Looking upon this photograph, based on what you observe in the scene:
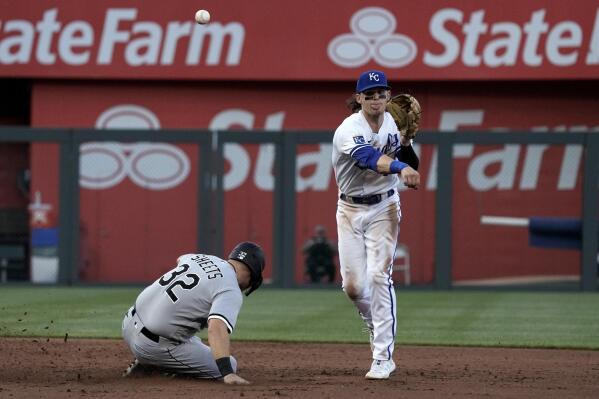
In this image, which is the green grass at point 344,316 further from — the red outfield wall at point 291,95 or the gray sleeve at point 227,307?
the gray sleeve at point 227,307

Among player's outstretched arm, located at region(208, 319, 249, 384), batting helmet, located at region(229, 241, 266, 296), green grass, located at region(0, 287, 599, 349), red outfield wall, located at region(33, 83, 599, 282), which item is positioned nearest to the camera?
player's outstretched arm, located at region(208, 319, 249, 384)

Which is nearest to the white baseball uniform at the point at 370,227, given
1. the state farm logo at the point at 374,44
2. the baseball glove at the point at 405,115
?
the baseball glove at the point at 405,115

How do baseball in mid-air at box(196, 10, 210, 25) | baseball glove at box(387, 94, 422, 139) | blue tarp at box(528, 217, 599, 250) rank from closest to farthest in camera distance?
baseball glove at box(387, 94, 422, 139) < baseball in mid-air at box(196, 10, 210, 25) < blue tarp at box(528, 217, 599, 250)

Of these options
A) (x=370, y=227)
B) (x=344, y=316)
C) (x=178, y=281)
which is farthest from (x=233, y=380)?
(x=344, y=316)

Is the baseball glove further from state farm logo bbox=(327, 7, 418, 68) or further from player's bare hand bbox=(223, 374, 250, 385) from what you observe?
state farm logo bbox=(327, 7, 418, 68)

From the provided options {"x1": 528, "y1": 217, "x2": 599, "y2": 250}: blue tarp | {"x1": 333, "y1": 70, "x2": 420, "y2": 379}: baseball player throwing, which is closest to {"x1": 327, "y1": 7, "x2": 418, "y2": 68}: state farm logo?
{"x1": 528, "y1": 217, "x2": 599, "y2": 250}: blue tarp

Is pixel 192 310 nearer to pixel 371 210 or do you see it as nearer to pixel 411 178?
pixel 371 210

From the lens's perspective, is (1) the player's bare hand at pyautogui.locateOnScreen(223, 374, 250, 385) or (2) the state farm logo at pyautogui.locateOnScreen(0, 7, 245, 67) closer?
(1) the player's bare hand at pyautogui.locateOnScreen(223, 374, 250, 385)

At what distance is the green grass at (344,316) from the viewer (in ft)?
36.0

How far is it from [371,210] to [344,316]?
18.1 feet

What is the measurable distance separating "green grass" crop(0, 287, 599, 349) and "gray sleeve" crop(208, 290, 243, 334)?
364cm

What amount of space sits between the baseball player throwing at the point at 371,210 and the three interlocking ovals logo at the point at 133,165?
11115 millimetres

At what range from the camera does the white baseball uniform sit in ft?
25.5

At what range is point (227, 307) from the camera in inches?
278
